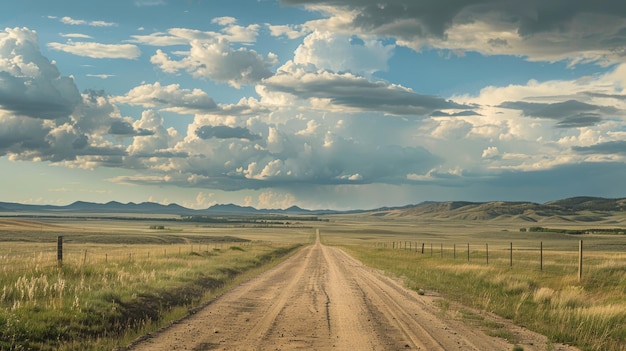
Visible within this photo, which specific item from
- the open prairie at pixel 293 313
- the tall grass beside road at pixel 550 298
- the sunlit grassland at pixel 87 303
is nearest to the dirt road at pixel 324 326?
the open prairie at pixel 293 313

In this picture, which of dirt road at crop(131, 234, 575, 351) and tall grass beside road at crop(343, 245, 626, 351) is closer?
dirt road at crop(131, 234, 575, 351)

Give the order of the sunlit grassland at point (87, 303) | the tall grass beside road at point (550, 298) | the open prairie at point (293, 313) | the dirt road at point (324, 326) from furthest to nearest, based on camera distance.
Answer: the tall grass beside road at point (550, 298), the open prairie at point (293, 313), the dirt road at point (324, 326), the sunlit grassland at point (87, 303)

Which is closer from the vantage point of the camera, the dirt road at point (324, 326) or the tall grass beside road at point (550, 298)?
the dirt road at point (324, 326)

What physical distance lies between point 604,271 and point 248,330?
28056 mm

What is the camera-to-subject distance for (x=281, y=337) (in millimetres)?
13461

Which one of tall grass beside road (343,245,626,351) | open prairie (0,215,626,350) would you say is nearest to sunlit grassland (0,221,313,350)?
open prairie (0,215,626,350)

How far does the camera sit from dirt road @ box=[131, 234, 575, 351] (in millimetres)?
12719

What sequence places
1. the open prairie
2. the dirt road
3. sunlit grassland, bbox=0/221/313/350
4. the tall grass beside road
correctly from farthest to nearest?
1. the tall grass beside road
2. the open prairie
3. the dirt road
4. sunlit grassland, bbox=0/221/313/350

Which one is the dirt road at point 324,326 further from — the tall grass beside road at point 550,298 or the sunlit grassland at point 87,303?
the tall grass beside road at point 550,298

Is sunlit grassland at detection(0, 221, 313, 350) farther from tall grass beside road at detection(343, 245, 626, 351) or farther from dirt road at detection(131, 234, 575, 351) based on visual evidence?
tall grass beside road at detection(343, 245, 626, 351)

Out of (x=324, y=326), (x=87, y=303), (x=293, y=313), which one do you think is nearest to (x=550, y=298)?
(x=293, y=313)

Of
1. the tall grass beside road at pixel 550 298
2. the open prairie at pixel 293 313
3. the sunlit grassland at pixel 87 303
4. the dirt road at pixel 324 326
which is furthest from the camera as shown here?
the tall grass beside road at pixel 550 298

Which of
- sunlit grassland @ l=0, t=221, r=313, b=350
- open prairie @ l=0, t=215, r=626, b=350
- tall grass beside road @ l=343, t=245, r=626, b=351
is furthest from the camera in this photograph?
tall grass beside road @ l=343, t=245, r=626, b=351

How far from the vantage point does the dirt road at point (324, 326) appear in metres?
12.7
